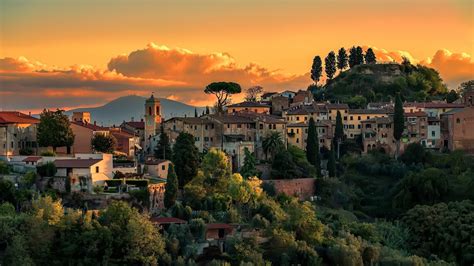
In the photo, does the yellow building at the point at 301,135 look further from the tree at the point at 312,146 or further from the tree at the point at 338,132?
the tree at the point at 312,146

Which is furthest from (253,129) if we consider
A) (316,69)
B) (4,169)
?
(316,69)

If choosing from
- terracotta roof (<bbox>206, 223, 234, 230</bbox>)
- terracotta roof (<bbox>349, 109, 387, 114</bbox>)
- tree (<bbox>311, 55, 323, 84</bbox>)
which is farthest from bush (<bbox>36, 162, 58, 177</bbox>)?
tree (<bbox>311, 55, 323, 84</bbox>)

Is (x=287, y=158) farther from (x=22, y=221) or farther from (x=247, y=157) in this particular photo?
(x=22, y=221)

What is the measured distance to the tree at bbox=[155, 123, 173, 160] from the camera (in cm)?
5679

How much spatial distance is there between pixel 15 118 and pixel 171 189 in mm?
14107

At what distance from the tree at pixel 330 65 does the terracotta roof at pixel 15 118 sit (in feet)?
155

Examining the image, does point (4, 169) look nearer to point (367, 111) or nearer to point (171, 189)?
point (171, 189)

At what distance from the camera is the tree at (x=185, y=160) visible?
50625 mm

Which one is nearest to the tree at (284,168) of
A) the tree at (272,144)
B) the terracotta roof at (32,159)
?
the tree at (272,144)

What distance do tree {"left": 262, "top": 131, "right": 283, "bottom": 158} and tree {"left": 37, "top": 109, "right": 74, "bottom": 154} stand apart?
1470cm

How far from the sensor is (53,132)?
5316 centimetres

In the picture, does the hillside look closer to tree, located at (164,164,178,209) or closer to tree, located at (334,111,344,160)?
tree, located at (334,111,344,160)

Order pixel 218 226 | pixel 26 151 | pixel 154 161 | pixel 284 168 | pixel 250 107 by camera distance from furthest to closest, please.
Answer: pixel 250 107
pixel 284 168
pixel 26 151
pixel 154 161
pixel 218 226

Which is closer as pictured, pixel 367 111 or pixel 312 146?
pixel 312 146
